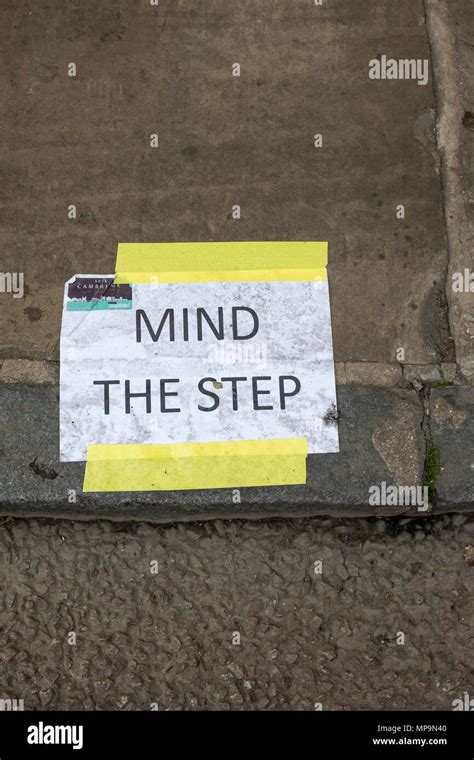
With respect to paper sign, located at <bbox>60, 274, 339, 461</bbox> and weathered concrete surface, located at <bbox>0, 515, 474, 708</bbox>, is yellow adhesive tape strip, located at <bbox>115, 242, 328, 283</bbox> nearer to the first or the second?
paper sign, located at <bbox>60, 274, 339, 461</bbox>

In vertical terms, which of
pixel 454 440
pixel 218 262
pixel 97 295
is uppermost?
pixel 218 262

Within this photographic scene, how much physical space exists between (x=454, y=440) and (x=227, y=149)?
136 cm

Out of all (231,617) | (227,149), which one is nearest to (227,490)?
(231,617)

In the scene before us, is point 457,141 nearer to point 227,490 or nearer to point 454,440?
point 454,440

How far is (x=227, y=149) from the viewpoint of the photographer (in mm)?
2680

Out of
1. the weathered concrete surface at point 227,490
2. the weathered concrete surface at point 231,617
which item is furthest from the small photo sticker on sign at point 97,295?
the weathered concrete surface at point 231,617

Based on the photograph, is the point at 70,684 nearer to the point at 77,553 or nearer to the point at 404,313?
the point at 77,553

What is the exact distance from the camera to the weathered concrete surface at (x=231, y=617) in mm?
2412

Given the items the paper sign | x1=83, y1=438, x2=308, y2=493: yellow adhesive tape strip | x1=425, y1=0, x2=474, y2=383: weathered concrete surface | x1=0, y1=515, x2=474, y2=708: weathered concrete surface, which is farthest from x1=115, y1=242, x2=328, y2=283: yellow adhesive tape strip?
x1=0, y1=515, x2=474, y2=708: weathered concrete surface

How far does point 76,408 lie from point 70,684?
3.09ft

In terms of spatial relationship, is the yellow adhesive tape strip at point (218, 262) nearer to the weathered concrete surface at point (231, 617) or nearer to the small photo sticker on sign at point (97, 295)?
the small photo sticker on sign at point (97, 295)

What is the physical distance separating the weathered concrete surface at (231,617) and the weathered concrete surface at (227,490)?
0.09 meters
